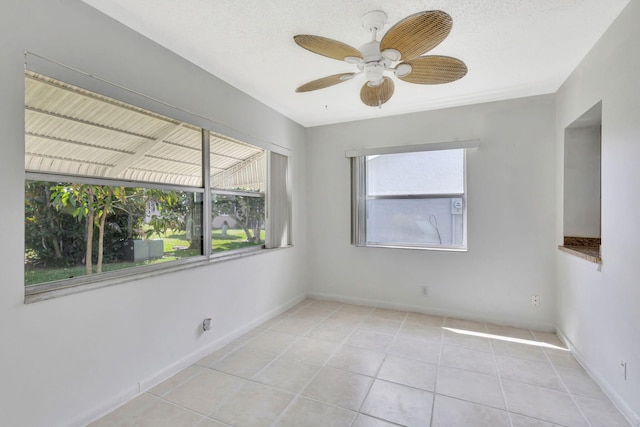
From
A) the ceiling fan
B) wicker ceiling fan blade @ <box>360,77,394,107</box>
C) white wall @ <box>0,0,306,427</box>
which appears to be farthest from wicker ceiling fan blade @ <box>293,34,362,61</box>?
white wall @ <box>0,0,306,427</box>

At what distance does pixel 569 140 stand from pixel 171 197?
3.53 m

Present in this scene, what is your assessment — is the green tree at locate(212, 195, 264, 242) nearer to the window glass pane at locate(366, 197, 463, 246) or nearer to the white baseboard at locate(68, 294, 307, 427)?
the white baseboard at locate(68, 294, 307, 427)

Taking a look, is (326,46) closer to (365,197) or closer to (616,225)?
(616,225)

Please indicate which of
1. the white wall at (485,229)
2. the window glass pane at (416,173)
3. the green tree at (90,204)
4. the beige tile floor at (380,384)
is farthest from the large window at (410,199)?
the green tree at (90,204)

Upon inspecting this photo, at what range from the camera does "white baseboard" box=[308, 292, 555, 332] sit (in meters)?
3.07

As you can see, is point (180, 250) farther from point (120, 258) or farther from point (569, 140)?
point (569, 140)

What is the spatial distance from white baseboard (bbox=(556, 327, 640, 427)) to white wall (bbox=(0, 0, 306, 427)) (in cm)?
283

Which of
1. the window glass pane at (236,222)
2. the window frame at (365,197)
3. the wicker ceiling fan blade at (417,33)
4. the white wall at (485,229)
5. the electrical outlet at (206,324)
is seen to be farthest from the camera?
the window frame at (365,197)

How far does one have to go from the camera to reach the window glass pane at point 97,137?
5.17 ft

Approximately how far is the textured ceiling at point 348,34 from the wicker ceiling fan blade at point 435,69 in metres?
0.34

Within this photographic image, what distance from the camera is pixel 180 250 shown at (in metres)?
2.42

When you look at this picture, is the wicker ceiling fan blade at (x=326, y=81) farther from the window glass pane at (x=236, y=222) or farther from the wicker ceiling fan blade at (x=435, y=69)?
the window glass pane at (x=236, y=222)

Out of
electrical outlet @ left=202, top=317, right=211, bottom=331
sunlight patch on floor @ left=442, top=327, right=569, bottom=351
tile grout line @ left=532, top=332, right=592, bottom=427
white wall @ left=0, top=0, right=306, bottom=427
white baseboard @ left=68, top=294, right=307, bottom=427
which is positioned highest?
white wall @ left=0, top=0, right=306, bottom=427

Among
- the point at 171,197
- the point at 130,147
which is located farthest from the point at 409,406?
the point at 130,147
